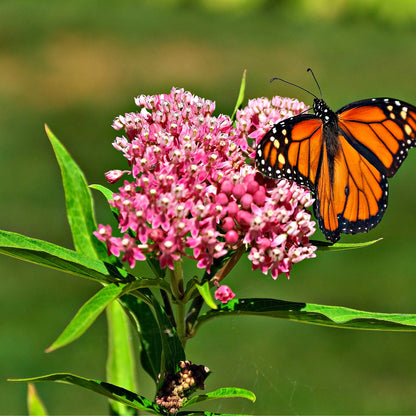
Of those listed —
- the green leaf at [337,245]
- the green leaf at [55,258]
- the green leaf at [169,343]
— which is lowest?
the green leaf at [169,343]

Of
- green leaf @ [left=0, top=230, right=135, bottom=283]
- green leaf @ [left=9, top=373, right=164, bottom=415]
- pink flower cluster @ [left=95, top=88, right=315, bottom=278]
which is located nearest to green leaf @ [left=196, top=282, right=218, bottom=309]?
pink flower cluster @ [left=95, top=88, right=315, bottom=278]

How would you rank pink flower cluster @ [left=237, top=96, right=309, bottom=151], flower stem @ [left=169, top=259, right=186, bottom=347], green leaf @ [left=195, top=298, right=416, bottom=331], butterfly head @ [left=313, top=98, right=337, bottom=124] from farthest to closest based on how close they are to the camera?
butterfly head @ [left=313, top=98, right=337, bottom=124] → pink flower cluster @ [left=237, top=96, right=309, bottom=151] → flower stem @ [left=169, top=259, right=186, bottom=347] → green leaf @ [left=195, top=298, right=416, bottom=331]

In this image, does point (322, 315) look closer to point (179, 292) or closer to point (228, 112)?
point (179, 292)

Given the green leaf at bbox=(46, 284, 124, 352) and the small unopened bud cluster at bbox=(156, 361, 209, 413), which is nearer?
the green leaf at bbox=(46, 284, 124, 352)

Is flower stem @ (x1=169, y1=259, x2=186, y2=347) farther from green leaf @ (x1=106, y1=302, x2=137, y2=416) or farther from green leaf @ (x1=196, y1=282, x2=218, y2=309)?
green leaf @ (x1=106, y1=302, x2=137, y2=416)

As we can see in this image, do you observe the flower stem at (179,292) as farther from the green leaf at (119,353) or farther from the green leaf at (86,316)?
the green leaf at (119,353)

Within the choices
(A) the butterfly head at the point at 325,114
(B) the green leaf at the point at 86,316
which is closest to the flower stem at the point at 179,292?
(B) the green leaf at the point at 86,316
